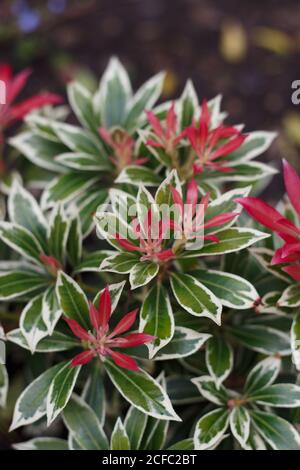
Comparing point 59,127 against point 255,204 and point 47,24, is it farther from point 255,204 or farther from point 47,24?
point 47,24

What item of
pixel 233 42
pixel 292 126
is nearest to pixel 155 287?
pixel 292 126

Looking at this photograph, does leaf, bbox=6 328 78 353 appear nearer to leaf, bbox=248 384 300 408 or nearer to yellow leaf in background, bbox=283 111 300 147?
leaf, bbox=248 384 300 408

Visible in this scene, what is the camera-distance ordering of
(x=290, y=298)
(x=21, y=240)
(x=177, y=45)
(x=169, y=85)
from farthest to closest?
(x=177, y=45), (x=169, y=85), (x=21, y=240), (x=290, y=298)

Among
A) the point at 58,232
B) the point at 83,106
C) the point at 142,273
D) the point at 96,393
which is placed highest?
the point at 83,106

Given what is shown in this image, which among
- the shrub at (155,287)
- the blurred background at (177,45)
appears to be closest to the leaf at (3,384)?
the shrub at (155,287)

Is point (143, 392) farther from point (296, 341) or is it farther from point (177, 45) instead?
point (177, 45)

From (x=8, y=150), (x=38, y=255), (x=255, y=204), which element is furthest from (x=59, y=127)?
(x=8, y=150)

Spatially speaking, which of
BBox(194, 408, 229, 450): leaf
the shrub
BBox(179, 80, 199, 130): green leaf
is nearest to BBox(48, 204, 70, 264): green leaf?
the shrub
